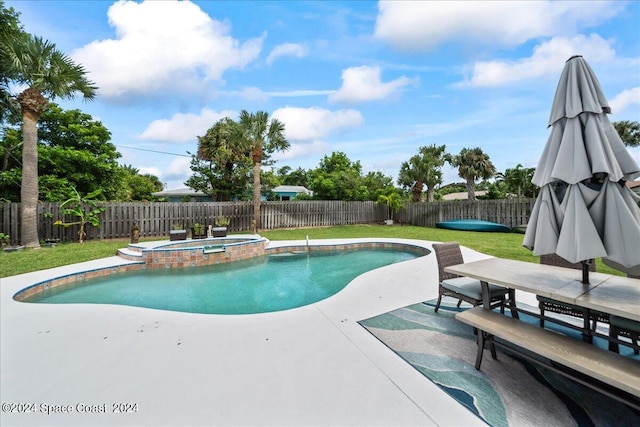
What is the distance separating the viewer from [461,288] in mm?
2875

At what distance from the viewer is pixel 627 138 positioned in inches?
670

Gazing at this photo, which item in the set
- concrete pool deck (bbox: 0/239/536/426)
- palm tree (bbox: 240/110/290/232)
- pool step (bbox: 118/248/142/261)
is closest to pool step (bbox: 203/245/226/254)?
pool step (bbox: 118/248/142/261)

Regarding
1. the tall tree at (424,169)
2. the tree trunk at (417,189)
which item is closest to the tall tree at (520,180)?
the tall tree at (424,169)

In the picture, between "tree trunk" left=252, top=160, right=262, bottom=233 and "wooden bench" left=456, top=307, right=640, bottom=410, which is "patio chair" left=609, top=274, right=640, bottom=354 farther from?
"tree trunk" left=252, top=160, right=262, bottom=233

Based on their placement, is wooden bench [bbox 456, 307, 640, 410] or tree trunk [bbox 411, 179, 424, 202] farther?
tree trunk [bbox 411, 179, 424, 202]

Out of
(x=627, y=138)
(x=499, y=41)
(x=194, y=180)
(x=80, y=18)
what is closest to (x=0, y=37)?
(x=80, y=18)

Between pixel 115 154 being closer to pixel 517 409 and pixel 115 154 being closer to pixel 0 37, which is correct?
pixel 0 37

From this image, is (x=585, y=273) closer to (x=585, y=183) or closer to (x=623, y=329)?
(x=623, y=329)

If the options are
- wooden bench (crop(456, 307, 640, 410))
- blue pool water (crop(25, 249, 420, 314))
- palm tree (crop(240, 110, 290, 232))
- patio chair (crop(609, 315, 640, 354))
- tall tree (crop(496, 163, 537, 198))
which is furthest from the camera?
tall tree (crop(496, 163, 537, 198))

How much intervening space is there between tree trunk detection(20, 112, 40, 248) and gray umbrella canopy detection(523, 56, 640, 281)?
1182 cm

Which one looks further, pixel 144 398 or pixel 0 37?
pixel 0 37

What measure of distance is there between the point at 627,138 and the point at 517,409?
24984 mm

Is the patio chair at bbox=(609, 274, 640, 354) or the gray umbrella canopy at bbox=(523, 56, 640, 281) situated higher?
the gray umbrella canopy at bbox=(523, 56, 640, 281)

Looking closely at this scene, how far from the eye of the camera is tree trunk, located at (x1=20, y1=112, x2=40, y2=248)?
7672mm
